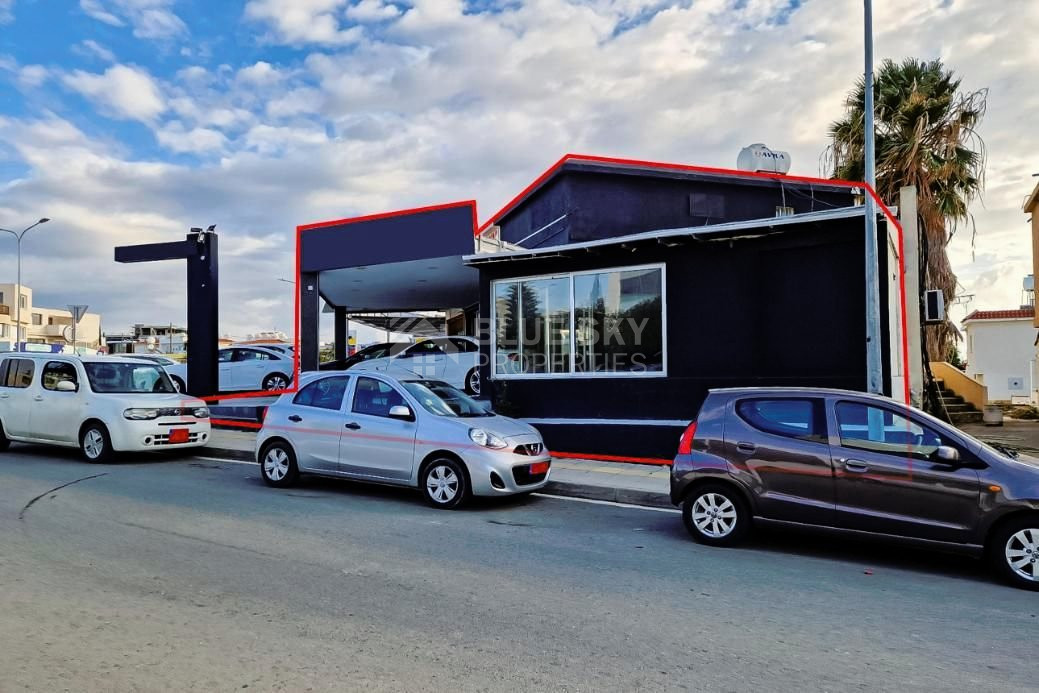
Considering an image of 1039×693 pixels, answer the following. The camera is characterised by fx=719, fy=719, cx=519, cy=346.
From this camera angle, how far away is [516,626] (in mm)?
4598

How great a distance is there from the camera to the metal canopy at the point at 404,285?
620 inches

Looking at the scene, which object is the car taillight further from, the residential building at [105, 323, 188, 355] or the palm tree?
the residential building at [105, 323, 188, 355]

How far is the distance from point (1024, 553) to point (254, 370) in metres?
17.1

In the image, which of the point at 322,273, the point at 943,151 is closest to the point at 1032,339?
the point at 943,151

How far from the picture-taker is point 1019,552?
19.2ft

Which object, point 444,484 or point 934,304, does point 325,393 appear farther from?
point 934,304

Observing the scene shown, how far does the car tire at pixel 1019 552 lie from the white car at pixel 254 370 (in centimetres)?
1614

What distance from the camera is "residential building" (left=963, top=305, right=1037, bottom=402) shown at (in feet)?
101

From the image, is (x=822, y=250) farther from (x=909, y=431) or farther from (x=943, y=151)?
(x=943, y=151)

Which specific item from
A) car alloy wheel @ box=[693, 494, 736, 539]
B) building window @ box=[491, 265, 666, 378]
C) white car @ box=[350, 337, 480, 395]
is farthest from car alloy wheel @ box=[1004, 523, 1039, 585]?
white car @ box=[350, 337, 480, 395]

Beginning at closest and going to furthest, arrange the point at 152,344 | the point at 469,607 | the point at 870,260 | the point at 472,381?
the point at 469,607 → the point at 870,260 → the point at 472,381 → the point at 152,344

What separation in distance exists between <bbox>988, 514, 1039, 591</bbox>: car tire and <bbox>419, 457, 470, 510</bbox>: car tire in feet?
17.0

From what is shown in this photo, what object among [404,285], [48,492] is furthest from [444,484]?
[404,285]

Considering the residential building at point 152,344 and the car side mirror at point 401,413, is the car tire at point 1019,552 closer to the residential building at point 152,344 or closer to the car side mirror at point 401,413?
the car side mirror at point 401,413
